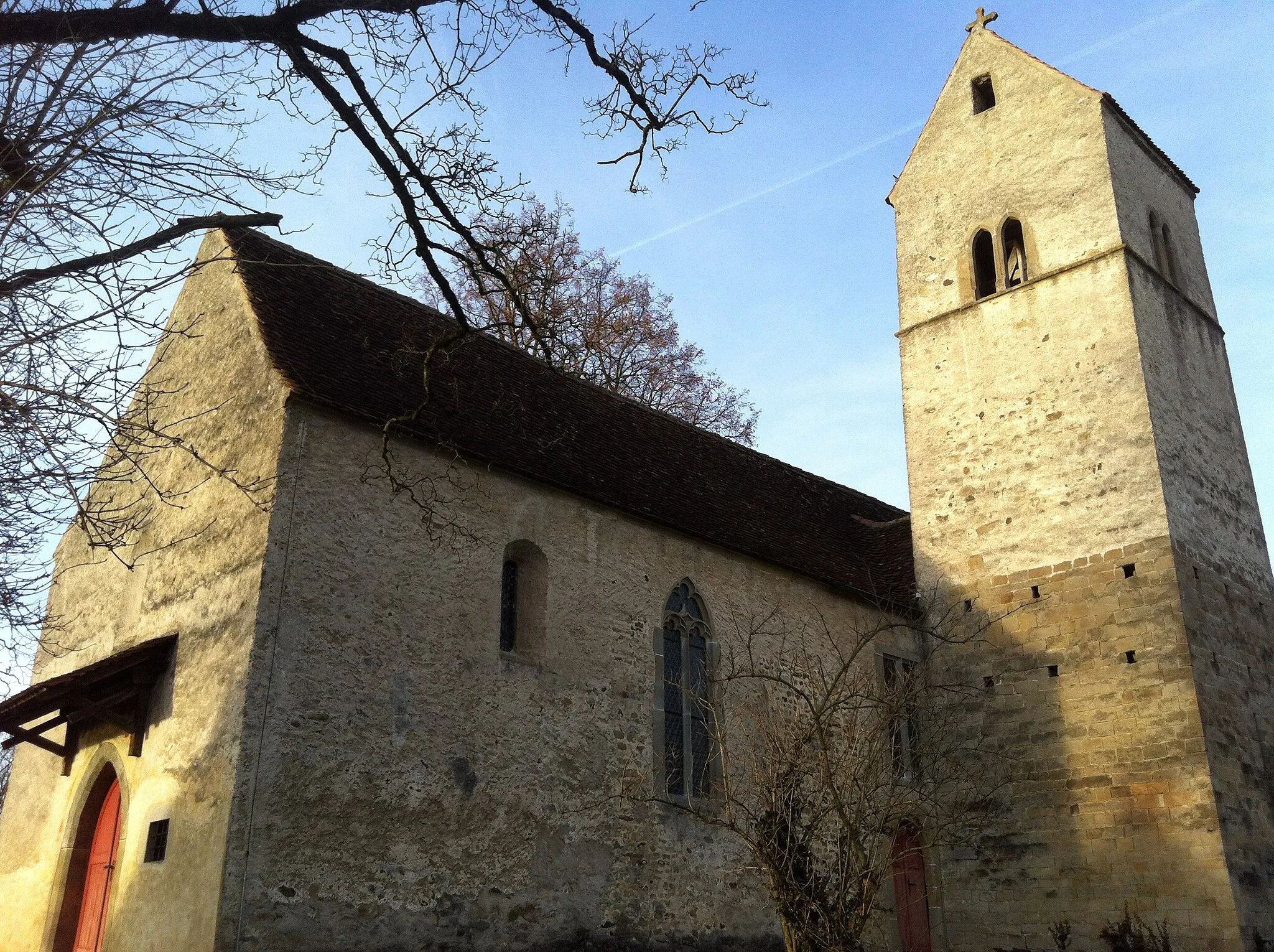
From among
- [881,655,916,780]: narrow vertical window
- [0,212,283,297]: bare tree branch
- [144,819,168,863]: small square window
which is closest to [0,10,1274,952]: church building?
[144,819,168,863]: small square window

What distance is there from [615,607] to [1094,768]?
640cm

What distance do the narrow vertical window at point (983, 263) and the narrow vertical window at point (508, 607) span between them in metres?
9.39

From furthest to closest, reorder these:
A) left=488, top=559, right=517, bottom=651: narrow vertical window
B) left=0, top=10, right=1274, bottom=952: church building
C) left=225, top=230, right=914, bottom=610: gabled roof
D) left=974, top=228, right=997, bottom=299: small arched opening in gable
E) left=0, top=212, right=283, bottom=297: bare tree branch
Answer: left=974, top=228, right=997, bottom=299: small arched opening in gable, left=488, top=559, right=517, bottom=651: narrow vertical window, left=225, top=230, right=914, bottom=610: gabled roof, left=0, top=10, right=1274, bottom=952: church building, left=0, top=212, right=283, bottom=297: bare tree branch

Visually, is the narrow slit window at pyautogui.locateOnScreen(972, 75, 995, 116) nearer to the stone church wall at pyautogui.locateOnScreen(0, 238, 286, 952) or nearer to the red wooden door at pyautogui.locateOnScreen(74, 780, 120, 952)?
the stone church wall at pyautogui.locateOnScreen(0, 238, 286, 952)

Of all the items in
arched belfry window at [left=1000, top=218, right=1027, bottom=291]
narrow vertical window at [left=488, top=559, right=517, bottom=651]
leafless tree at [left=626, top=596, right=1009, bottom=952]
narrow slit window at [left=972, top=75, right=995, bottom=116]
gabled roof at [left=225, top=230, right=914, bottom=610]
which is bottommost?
leafless tree at [left=626, top=596, right=1009, bottom=952]

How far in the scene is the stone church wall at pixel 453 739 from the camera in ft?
30.8

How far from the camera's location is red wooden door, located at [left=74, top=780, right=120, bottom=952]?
10766 millimetres

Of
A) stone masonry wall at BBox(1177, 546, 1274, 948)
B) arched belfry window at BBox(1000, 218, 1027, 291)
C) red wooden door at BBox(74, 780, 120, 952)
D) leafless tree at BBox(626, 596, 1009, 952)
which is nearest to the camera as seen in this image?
leafless tree at BBox(626, 596, 1009, 952)

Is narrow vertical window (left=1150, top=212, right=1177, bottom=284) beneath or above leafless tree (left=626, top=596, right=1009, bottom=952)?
above

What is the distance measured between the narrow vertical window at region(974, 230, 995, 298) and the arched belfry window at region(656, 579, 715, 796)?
747 cm

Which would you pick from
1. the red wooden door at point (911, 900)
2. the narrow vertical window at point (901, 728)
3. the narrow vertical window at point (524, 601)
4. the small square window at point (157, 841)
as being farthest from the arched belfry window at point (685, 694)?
the small square window at point (157, 841)

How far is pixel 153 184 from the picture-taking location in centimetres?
599

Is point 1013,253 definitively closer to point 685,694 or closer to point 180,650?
point 685,694

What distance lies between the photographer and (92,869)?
1138 cm
